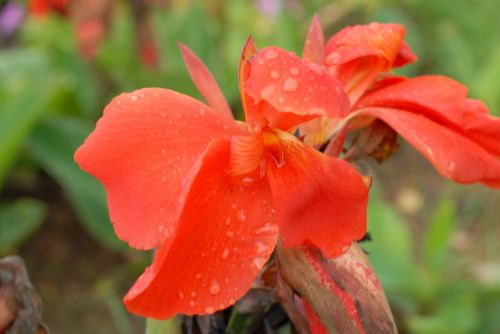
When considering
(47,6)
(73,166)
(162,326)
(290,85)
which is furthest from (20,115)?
(290,85)

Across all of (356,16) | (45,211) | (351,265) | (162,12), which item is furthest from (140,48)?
(351,265)

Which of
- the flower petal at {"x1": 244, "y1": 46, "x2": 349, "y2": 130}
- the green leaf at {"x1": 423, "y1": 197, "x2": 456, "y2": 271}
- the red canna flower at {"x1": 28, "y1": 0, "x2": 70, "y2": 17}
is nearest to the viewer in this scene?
the flower petal at {"x1": 244, "y1": 46, "x2": 349, "y2": 130}

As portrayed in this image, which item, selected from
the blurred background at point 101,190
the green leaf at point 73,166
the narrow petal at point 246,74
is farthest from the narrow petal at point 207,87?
the green leaf at point 73,166

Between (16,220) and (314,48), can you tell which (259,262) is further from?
(16,220)

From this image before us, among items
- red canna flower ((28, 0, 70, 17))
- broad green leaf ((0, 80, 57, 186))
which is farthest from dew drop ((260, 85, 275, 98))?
red canna flower ((28, 0, 70, 17))

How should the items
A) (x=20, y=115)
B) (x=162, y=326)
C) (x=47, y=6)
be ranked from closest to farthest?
(x=162, y=326) → (x=20, y=115) → (x=47, y=6)

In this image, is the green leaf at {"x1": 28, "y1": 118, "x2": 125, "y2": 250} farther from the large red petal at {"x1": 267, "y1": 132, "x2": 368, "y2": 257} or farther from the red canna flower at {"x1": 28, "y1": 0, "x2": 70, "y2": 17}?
the large red petal at {"x1": 267, "y1": 132, "x2": 368, "y2": 257}
